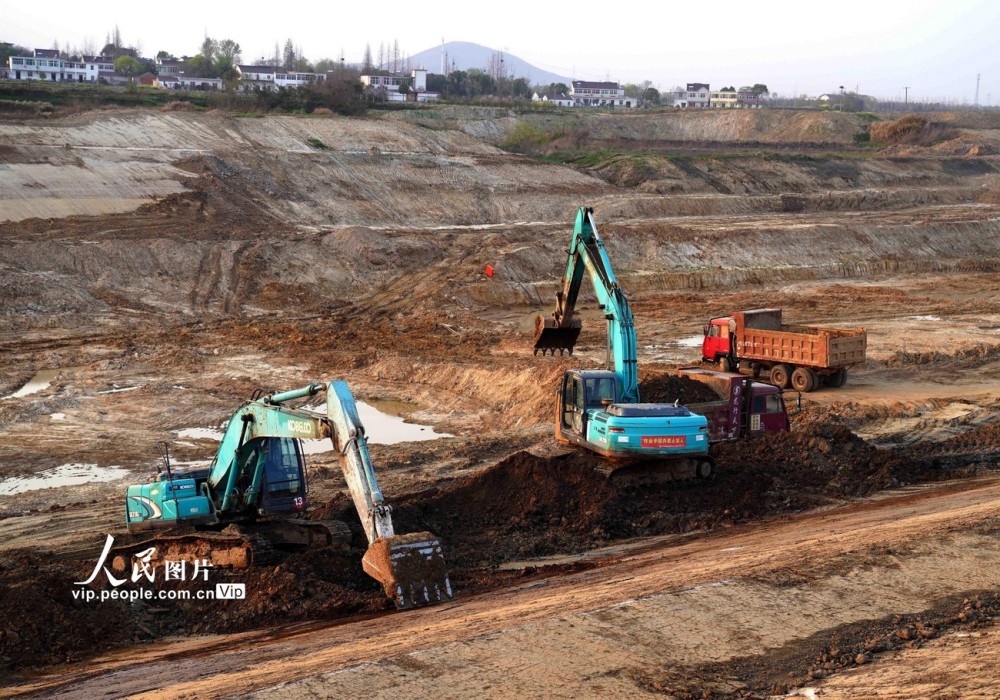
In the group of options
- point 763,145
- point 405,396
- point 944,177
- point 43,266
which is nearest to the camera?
point 405,396

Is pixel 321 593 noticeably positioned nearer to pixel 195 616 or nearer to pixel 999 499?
pixel 195 616

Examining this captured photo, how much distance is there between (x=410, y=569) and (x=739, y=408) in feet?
29.5

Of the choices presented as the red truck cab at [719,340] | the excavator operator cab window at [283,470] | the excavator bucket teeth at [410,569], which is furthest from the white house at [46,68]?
the excavator bucket teeth at [410,569]

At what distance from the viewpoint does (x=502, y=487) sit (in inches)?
658

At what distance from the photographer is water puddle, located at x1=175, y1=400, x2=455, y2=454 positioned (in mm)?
21859

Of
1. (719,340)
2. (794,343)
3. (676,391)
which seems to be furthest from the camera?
(719,340)

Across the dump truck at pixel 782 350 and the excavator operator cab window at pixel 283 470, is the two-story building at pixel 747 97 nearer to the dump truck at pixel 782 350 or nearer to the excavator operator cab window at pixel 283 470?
the dump truck at pixel 782 350

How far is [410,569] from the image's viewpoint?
→ 11984mm

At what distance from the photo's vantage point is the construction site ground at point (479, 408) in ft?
35.0

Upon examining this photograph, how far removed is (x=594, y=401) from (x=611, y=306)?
1561 millimetres

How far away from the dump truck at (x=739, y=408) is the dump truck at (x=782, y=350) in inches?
235

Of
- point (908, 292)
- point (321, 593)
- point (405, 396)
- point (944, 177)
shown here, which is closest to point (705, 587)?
point (321, 593)

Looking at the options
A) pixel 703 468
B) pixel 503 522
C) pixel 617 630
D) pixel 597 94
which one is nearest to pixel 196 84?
pixel 597 94

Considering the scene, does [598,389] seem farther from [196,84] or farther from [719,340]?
[196,84]
